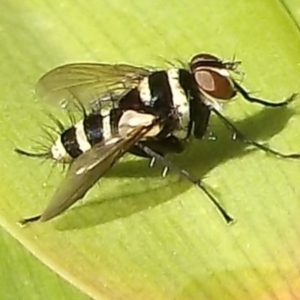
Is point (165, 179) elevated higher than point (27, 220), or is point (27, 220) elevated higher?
point (27, 220)

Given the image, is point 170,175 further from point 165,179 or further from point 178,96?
point 178,96

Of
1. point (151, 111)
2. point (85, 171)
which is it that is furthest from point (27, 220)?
point (151, 111)

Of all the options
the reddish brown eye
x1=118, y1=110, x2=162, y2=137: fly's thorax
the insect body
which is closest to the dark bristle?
the insect body

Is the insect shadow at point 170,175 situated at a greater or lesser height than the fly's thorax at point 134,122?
lesser

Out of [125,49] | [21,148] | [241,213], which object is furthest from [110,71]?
[241,213]

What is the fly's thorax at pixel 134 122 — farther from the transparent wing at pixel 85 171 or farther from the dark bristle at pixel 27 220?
the dark bristle at pixel 27 220

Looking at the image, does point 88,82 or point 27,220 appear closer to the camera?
point 27,220

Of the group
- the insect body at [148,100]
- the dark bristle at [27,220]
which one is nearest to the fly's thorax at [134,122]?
the insect body at [148,100]

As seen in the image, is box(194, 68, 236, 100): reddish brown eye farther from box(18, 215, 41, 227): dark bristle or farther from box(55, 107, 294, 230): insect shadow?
box(18, 215, 41, 227): dark bristle
